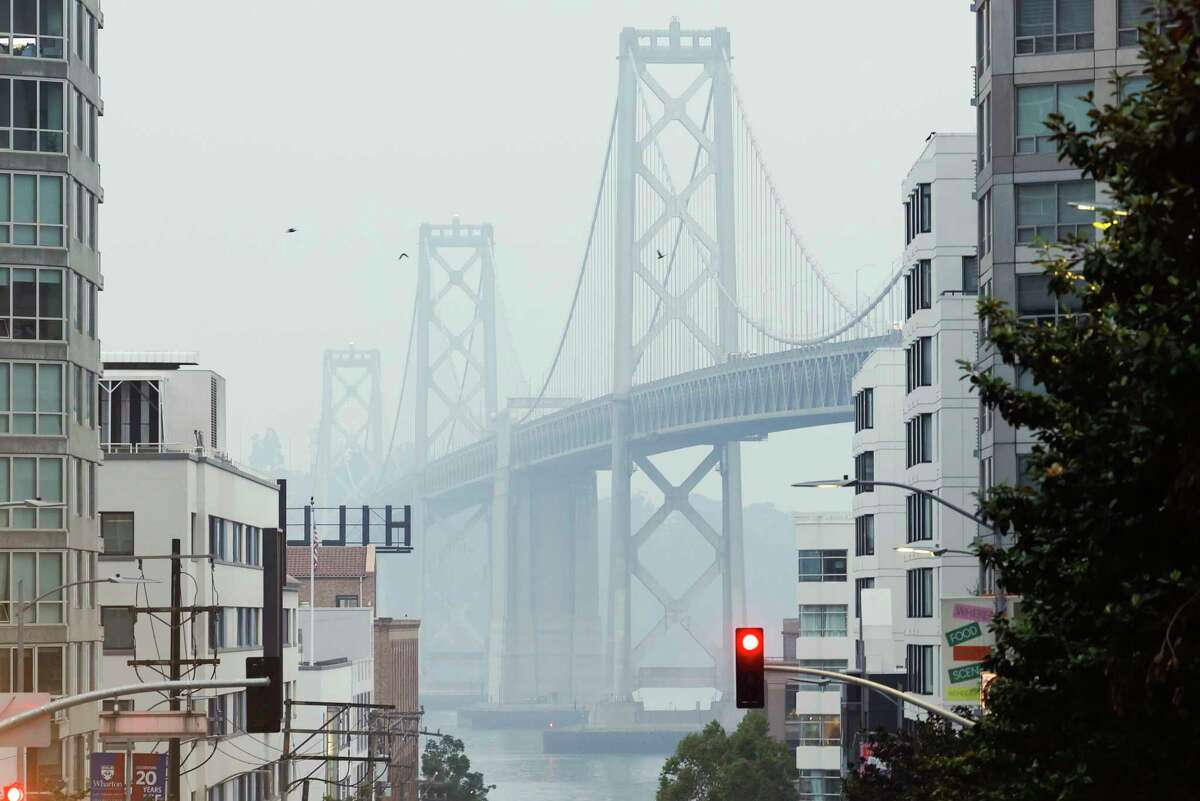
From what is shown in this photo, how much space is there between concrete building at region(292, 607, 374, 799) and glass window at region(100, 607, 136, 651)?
348 inches

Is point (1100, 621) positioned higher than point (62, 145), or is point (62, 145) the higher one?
point (62, 145)

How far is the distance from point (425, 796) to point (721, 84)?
65135 mm

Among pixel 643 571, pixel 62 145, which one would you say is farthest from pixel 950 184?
pixel 643 571

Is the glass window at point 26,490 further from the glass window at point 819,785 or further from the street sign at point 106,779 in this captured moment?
the glass window at point 819,785

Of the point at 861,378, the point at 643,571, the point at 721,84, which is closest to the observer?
the point at 861,378

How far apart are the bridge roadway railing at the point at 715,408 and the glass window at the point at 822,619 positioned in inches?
396

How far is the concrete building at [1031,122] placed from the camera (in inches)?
2130

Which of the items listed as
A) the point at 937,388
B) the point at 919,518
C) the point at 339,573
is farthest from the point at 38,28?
the point at 339,573

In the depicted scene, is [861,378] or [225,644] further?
[861,378]

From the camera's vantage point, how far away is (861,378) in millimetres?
95750

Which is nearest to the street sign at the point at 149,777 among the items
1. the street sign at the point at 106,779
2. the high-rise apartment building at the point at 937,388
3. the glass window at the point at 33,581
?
the street sign at the point at 106,779

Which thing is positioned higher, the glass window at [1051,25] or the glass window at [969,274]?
the glass window at [1051,25]

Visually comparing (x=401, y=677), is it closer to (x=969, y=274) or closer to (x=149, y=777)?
(x=969, y=274)

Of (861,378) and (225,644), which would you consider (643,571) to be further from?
(225,644)
